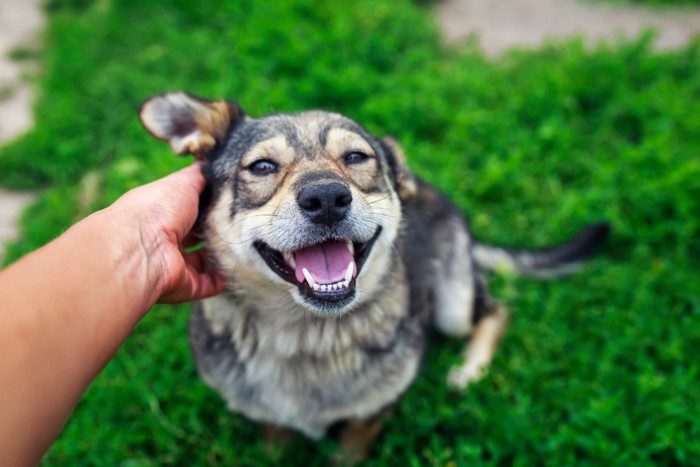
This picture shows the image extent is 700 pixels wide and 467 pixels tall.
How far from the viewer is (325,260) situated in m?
2.38

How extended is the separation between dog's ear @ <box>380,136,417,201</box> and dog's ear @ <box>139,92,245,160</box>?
0.84m

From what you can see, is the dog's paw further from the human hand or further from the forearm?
the forearm

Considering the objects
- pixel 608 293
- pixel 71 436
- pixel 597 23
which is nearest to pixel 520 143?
pixel 608 293

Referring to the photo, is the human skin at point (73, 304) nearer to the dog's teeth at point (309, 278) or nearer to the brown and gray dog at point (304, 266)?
the brown and gray dog at point (304, 266)

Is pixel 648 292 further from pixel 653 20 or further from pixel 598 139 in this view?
pixel 653 20

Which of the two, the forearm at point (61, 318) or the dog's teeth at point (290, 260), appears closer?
the forearm at point (61, 318)

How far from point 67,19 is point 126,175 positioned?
10.3 feet

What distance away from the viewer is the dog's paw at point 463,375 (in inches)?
139

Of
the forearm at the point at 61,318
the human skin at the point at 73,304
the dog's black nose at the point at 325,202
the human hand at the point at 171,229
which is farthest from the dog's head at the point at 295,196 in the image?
the forearm at the point at 61,318

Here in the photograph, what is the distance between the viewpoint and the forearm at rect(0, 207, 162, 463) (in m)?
1.40

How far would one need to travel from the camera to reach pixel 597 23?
6.93 metres

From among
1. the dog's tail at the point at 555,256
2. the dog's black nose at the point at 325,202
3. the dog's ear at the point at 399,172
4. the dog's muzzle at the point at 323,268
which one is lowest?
the dog's tail at the point at 555,256

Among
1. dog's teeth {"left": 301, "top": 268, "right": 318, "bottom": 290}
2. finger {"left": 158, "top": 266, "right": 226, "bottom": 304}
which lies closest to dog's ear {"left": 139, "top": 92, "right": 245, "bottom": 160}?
finger {"left": 158, "top": 266, "right": 226, "bottom": 304}

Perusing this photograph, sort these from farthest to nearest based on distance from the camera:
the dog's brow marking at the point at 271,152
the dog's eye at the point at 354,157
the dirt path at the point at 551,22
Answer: the dirt path at the point at 551,22, the dog's eye at the point at 354,157, the dog's brow marking at the point at 271,152
